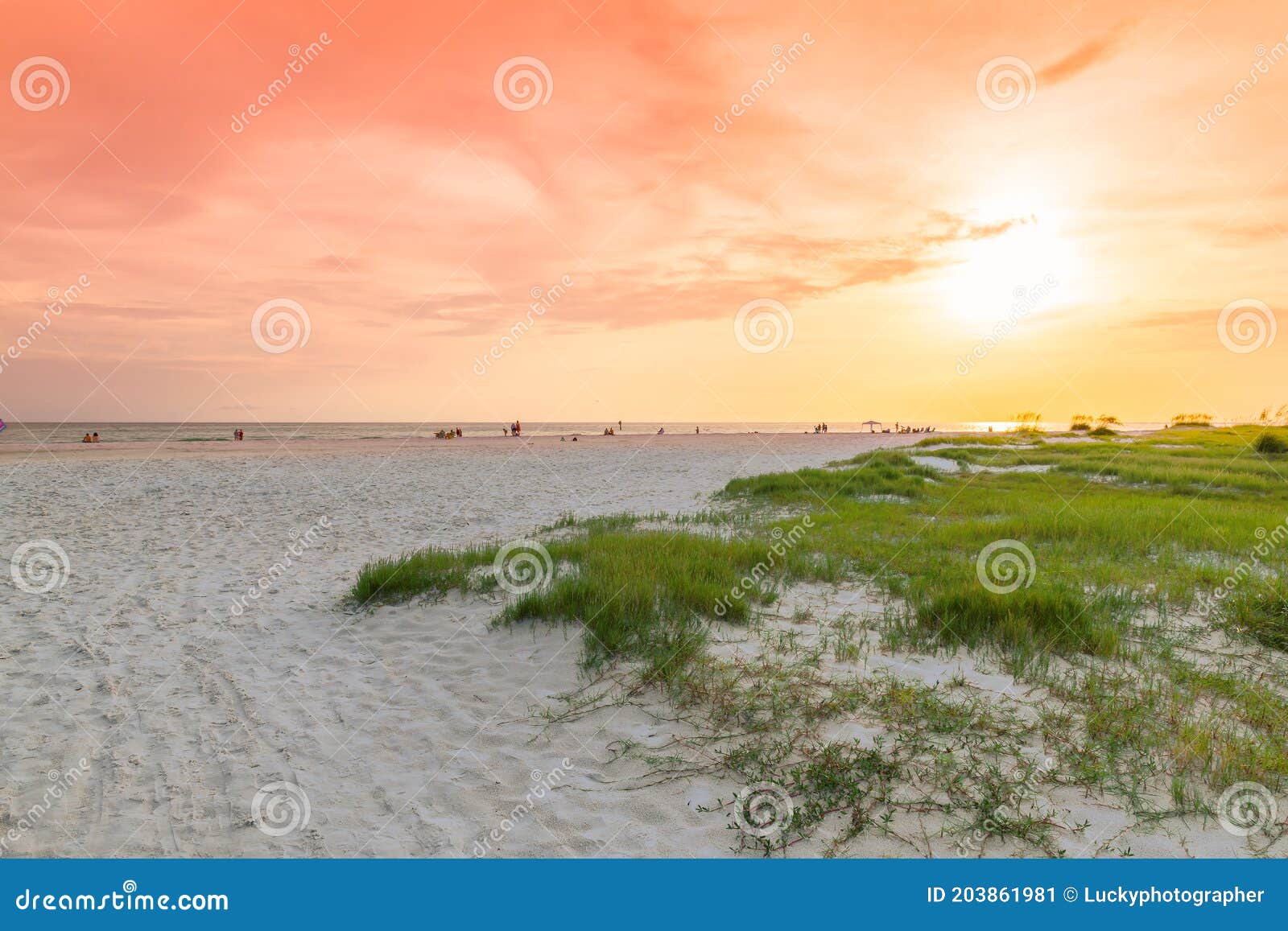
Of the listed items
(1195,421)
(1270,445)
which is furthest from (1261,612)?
(1195,421)

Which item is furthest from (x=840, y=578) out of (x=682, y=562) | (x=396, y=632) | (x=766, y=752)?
(x=396, y=632)

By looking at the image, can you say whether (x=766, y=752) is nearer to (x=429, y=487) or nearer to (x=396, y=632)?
(x=396, y=632)

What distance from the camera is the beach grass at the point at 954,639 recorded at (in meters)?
4.29

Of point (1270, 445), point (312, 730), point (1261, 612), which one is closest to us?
point (312, 730)

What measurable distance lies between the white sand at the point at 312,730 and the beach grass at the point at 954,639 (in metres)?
0.31

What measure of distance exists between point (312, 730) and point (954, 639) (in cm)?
601

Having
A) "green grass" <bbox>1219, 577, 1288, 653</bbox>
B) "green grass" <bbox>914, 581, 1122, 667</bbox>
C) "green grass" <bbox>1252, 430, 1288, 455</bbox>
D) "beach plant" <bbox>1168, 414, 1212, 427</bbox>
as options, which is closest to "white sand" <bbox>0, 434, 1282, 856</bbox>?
"green grass" <bbox>914, 581, 1122, 667</bbox>

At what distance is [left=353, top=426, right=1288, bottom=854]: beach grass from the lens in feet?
14.1

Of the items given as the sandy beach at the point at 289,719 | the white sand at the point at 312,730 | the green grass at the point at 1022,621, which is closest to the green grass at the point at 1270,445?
the green grass at the point at 1022,621

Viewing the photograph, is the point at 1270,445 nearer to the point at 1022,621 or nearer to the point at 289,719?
the point at 1022,621

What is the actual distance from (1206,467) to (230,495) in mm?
30525

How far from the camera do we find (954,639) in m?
6.46

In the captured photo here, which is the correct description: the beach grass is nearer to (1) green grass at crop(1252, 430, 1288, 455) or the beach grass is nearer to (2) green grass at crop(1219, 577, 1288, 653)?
(2) green grass at crop(1219, 577, 1288, 653)

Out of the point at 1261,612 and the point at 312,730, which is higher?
the point at 1261,612
